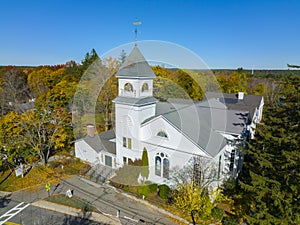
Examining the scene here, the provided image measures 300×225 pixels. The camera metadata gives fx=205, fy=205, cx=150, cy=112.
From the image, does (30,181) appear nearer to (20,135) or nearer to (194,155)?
(20,135)

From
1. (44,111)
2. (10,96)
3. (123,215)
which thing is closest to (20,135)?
(44,111)

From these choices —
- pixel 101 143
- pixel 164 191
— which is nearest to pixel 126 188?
pixel 164 191

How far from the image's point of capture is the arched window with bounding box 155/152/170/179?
16797 millimetres

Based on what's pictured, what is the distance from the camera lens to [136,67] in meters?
16.8

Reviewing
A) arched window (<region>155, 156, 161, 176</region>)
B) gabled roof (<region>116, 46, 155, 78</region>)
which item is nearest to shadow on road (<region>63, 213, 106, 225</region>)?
arched window (<region>155, 156, 161, 176</region>)

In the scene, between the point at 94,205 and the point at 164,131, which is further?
the point at 164,131

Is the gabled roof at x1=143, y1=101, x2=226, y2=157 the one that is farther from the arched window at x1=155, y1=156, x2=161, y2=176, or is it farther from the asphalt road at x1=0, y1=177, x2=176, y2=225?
the asphalt road at x1=0, y1=177, x2=176, y2=225

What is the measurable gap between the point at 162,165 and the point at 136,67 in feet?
27.4

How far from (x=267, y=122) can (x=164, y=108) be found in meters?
9.51

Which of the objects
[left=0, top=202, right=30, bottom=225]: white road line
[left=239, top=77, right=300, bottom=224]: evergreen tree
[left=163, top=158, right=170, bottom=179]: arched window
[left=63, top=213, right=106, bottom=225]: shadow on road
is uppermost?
[left=239, top=77, right=300, bottom=224]: evergreen tree

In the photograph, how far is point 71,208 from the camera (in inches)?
602

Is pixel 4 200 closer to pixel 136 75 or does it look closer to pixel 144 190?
pixel 144 190

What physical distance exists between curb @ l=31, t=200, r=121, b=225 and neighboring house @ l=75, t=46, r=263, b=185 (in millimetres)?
4973

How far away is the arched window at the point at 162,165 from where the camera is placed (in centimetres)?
1680
